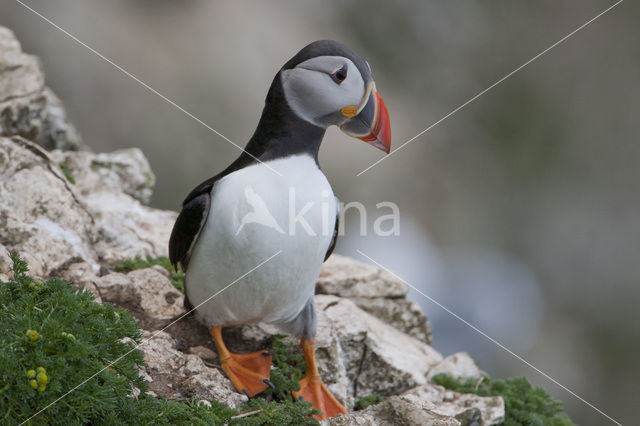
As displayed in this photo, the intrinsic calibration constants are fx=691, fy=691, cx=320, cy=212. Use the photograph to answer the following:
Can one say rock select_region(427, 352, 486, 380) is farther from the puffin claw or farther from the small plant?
the small plant

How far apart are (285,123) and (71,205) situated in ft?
6.43

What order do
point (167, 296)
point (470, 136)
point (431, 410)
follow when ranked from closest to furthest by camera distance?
point (431, 410) → point (167, 296) → point (470, 136)

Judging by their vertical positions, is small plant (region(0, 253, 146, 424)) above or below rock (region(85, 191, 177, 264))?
above

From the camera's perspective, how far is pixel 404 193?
10695 mm

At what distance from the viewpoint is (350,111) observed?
3.89 metres

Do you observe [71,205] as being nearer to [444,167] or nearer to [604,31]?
[444,167]

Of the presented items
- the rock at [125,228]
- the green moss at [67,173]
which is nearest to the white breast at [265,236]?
the rock at [125,228]

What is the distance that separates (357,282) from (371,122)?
2039mm

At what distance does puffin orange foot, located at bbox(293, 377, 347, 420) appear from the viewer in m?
4.04

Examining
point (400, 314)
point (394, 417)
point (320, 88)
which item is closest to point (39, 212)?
point (320, 88)

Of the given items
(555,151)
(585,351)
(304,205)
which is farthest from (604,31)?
(304,205)

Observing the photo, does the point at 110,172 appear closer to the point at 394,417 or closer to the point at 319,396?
the point at 319,396

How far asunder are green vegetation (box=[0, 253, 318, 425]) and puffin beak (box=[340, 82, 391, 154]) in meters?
1.57

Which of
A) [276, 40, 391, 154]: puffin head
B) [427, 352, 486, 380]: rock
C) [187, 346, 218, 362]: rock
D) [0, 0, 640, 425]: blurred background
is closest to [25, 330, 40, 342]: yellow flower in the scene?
[187, 346, 218, 362]: rock
